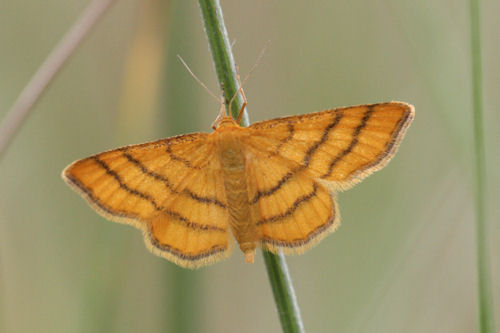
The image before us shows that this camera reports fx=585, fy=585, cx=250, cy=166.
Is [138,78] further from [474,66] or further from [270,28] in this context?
[270,28]

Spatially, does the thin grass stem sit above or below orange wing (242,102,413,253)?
above

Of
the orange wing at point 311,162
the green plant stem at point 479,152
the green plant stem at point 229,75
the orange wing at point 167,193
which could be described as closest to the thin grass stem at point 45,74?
the orange wing at point 167,193

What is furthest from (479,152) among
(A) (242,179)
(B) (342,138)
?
(A) (242,179)

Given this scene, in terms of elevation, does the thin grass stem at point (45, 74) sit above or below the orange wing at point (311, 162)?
above

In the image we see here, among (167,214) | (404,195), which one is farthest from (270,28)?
(167,214)

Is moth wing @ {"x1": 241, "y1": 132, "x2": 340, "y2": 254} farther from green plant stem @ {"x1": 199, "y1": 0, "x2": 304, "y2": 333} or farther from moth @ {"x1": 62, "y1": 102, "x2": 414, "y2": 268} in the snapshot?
green plant stem @ {"x1": 199, "y1": 0, "x2": 304, "y2": 333}

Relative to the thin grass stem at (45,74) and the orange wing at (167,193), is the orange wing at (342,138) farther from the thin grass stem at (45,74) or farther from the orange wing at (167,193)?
the thin grass stem at (45,74)

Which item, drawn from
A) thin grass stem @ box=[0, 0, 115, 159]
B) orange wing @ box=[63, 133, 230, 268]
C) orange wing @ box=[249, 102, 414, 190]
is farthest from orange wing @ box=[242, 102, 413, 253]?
thin grass stem @ box=[0, 0, 115, 159]

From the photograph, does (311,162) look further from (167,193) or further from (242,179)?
(167,193)
